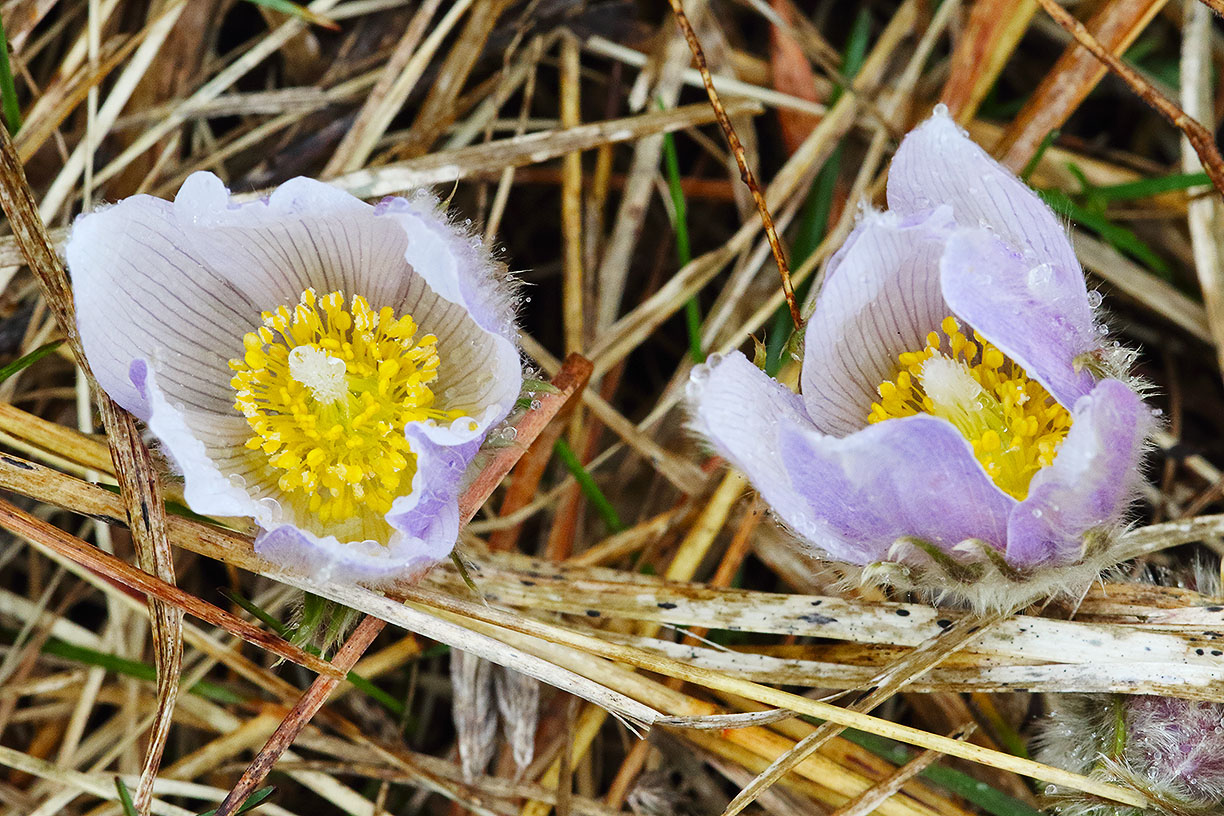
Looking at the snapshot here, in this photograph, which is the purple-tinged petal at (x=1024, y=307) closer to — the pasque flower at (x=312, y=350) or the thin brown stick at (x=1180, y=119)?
the thin brown stick at (x=1180, y=119)

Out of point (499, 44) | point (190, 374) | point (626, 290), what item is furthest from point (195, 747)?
point (499, 44)

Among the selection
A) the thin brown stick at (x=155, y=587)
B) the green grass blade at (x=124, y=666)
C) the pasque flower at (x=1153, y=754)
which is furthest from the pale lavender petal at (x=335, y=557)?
the pasque flower at (x=1153, y=754)

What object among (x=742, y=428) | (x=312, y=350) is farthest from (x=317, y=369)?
(x=742, y=428)

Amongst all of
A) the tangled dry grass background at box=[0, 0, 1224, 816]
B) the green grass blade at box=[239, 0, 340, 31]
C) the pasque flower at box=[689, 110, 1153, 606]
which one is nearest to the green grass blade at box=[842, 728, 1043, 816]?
the tangled dry grass background at box=[0, 0, 1224, 816]

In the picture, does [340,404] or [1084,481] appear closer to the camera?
[1084,481]

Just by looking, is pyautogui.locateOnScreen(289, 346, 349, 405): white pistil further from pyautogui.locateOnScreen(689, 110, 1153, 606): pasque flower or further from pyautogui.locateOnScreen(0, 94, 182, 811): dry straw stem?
pyautogui.locateOnScreen(689, 110, 1153, 606): pasque flower

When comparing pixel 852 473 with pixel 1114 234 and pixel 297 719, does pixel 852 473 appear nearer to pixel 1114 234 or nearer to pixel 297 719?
pixel 297 719

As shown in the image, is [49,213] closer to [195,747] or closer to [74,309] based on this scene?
[74,309]

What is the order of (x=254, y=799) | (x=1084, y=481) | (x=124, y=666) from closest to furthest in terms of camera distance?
(x=1084, y=481), (x=254, y=799), (x=124, y=666)
